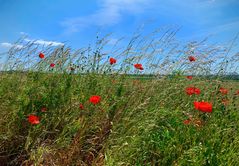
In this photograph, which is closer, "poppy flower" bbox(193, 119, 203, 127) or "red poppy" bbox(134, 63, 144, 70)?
"poppy flower" bbox(193, 119, 203, 127)

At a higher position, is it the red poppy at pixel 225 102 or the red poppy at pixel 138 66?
the red poppy at pixel 138 66

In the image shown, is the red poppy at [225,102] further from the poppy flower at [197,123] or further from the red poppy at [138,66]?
the red poppy at [138,66]

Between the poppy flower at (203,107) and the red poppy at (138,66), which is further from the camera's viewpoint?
the red poppy at (138,66)

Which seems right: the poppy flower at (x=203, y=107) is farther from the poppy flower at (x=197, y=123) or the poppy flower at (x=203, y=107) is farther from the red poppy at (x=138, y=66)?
the red poppy at (x=138, y=66)

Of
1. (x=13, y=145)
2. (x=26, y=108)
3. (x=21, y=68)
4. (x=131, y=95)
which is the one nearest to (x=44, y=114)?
(x=26, y=108)

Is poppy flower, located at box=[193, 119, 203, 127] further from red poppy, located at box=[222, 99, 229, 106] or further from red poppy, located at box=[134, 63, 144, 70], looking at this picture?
red poppy, located at box=[134, 63, 144, 70]

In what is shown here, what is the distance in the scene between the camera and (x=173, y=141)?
2.78 m

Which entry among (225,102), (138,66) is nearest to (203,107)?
(225,102)

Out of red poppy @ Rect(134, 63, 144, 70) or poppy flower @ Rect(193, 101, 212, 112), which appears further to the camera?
red poppy @ Rect(134, 63, 144, 70)

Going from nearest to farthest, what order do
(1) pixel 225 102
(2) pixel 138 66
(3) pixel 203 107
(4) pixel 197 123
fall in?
(3) pixel 203 107
(4) pixel 197 123
(1) pixel 225 102
(2) pixel 138 66

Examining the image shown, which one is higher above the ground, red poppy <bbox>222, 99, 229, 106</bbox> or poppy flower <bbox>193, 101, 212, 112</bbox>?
red poppy <bbox>222, 99, 229, 106</bbox>

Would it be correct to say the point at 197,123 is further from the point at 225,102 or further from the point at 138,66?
the point at 138,66

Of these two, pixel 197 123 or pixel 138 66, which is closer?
pixel 197 123

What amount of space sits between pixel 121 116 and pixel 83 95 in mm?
516
